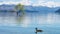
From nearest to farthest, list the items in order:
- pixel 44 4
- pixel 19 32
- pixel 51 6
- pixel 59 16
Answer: pixel 19 32, pixel 44 4, pixel 51 6, pixel 59 16

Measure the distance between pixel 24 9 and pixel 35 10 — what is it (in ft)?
1.14

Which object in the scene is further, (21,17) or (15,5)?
(21,17)

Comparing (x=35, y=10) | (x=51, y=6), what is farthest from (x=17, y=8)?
(x=51, y=6)

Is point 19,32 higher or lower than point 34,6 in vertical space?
lower

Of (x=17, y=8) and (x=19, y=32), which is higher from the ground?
(x=17, y=8)

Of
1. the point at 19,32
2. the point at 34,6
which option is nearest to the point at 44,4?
the point at 34,6

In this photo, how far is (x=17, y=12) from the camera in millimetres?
6512

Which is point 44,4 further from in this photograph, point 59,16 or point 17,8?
point 59,16

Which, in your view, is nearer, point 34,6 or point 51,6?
point 34,6

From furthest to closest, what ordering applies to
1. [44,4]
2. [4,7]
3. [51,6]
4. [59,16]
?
1. [59,16]
2. [51,6]
3. [44,4]
4. [4,7]

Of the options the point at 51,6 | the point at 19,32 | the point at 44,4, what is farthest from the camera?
the point at 51,6

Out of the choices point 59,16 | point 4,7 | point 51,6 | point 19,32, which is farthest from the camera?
point 59,16

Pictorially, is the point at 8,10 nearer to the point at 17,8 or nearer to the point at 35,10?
the point at 17,8

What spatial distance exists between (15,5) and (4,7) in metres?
0.62
